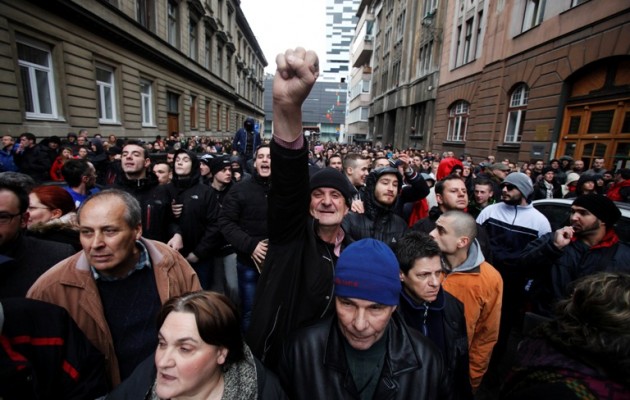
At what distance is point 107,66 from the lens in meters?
12.2

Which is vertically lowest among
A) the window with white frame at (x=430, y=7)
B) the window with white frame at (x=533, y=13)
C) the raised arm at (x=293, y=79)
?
the raised arm at (x=293, y=79)

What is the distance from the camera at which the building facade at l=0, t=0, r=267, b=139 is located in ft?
27.2

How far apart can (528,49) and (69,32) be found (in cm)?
1599

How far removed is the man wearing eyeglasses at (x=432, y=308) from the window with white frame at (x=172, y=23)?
1979 cm

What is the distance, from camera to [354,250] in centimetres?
144

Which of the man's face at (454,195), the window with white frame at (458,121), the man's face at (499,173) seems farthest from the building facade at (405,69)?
the man's face at (454,195)

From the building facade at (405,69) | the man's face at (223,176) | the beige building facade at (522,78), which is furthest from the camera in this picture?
the building facade at (405,69)

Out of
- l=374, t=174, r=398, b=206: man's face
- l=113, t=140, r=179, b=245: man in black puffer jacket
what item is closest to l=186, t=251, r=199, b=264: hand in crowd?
l=113, t=140, r=179, b=245: man in black puffer jacket

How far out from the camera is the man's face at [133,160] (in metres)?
3.36

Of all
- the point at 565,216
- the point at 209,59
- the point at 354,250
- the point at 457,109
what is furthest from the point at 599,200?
the point at 209,59

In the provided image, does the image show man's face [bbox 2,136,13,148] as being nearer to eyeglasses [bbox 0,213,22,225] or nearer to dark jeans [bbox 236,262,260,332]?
eyeglasses [bbox 0,213,22,225]

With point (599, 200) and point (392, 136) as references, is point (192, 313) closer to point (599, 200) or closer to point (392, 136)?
point (599, 200)

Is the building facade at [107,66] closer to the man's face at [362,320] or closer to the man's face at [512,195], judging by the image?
the man's face at [362,320]

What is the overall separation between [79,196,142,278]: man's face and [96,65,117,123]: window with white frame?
41.5ft
